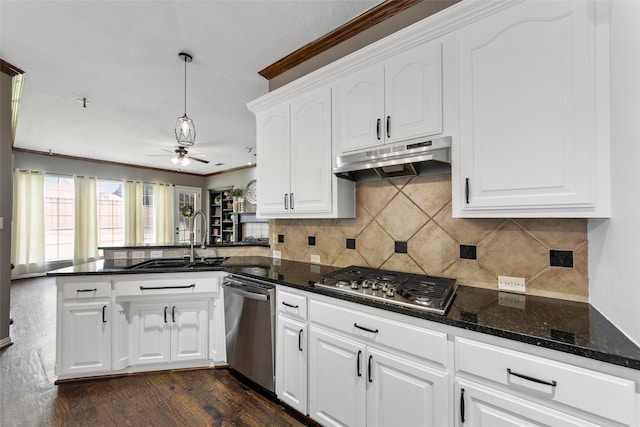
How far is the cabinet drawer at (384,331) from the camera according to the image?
3.99 ft

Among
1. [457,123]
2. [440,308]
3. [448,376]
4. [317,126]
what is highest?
[317,126]

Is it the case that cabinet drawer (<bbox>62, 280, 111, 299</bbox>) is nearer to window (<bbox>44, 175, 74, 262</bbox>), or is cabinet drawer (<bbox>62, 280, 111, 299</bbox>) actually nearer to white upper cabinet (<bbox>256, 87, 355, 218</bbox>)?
white upper cabinet (<bbox>256, 87, 355, 218</bbox>)

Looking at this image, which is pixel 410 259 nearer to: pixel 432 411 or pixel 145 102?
pixel 432 411

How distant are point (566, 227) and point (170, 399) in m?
2.69

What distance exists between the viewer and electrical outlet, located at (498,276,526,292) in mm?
1550

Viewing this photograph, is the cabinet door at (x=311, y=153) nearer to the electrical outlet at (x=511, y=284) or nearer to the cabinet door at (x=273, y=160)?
the cabinet door at (x=273, y=160)

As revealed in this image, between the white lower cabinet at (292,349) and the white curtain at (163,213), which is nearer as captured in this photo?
the white lower cabinet at (292,349)

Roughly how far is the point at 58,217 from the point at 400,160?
7.94 metres

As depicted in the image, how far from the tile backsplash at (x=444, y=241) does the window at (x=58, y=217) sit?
22.4 feet

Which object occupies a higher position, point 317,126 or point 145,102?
point 145,102

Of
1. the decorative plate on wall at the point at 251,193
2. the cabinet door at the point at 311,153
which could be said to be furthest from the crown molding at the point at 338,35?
the decorative plate on wall at the point at 251,193

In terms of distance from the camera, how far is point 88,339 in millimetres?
2180

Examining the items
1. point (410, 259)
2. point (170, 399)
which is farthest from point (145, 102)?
point (410, 259)

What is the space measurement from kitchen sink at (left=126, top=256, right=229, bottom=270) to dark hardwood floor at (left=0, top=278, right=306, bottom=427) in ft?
2.84
